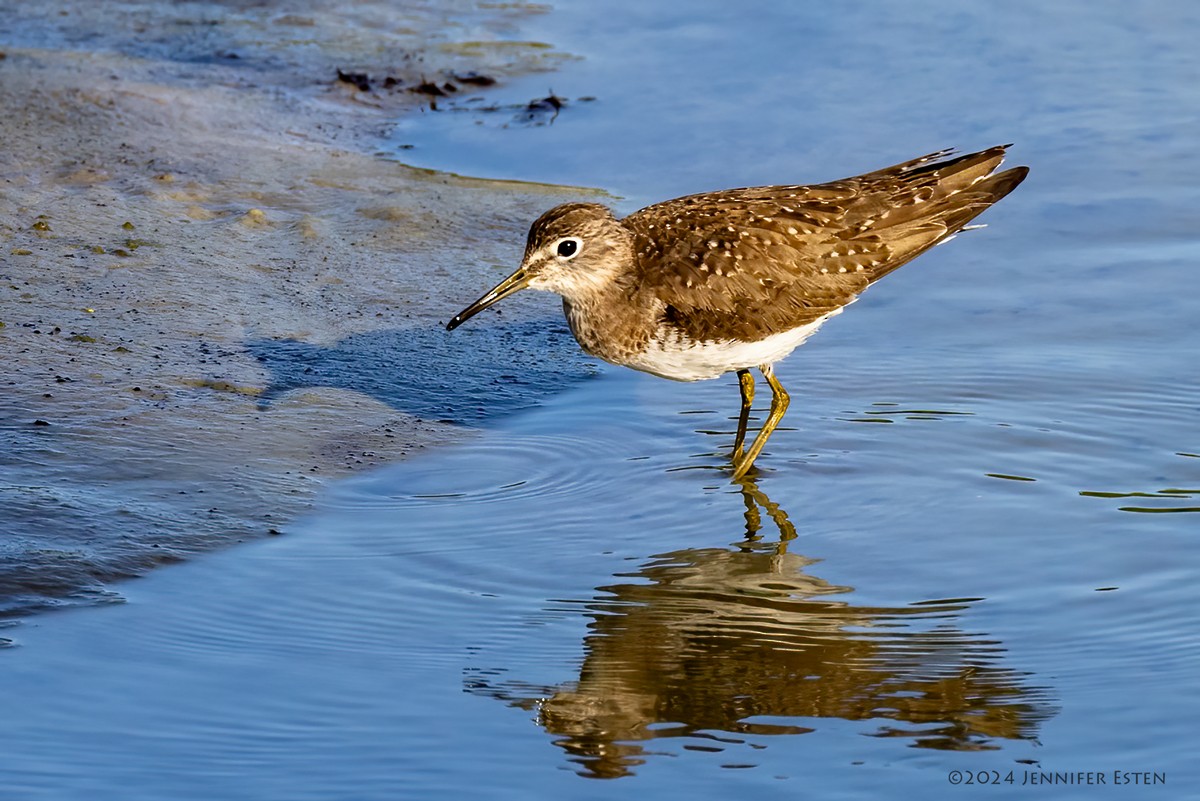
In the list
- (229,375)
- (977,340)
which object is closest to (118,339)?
(229,375)

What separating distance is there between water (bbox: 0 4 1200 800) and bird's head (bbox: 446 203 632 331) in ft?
2.29

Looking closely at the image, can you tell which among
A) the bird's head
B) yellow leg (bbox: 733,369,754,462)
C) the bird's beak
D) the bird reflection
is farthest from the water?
the bird's head

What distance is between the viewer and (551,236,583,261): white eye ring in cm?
743

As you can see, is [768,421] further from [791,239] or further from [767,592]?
[767,592]

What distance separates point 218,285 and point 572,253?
2.42 meters

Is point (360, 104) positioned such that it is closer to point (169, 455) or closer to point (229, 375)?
point (229, 375)

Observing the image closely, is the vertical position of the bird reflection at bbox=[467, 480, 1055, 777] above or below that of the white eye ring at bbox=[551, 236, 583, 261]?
below

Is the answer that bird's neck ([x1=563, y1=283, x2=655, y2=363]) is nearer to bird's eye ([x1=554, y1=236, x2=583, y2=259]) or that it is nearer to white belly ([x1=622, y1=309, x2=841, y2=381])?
white belly ([x1=622, y1=309, x2=841, y2=381])

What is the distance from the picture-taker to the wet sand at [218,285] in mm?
6762

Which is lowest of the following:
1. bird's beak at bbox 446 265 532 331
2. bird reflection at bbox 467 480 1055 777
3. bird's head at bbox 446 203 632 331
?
bird reflection at bbox 467 480 1055 777

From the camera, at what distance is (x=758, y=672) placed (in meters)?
5.50

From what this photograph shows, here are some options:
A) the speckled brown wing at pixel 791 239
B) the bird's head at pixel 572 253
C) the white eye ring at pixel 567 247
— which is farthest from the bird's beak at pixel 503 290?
the speckled brown wing at pixel 791 239

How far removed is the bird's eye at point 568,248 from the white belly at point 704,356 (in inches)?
22.4

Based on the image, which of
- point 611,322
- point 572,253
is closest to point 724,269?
point 611,322
